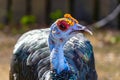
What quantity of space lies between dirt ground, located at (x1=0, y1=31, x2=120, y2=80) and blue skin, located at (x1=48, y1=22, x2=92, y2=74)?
3054 millimetres

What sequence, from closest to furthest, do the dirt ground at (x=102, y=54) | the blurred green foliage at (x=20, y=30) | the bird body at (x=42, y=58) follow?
the bird body at (x=42, y=58), the dirt ground at (x=102, y=54), the blurred green foliage at (x=20, y=30)

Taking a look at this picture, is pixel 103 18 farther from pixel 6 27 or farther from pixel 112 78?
pixel 112 78

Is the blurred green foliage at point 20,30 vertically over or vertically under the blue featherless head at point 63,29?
over

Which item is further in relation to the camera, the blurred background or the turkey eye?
the blurred background

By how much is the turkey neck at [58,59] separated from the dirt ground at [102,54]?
9.98 ft

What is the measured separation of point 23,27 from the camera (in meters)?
9.28

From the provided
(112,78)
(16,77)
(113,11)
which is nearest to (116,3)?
(113,11)

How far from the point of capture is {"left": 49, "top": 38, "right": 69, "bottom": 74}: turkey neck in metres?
3.97

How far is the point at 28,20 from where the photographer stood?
30.5 ft

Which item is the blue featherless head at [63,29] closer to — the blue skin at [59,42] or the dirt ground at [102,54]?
the blue skin at [59,42]

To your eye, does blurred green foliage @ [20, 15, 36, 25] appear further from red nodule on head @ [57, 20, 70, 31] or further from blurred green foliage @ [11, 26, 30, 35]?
red nodule on head @ [57, 20, 70, 31]

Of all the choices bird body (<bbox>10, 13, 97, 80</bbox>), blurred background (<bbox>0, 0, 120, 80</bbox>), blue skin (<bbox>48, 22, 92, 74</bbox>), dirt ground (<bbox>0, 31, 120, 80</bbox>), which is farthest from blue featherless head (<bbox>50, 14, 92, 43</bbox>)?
blurred background (<bbox>0, 0, 120, 80</bbox>)

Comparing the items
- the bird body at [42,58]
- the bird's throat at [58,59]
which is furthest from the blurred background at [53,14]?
the bird's throat at [58,59]

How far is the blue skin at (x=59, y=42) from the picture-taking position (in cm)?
393
